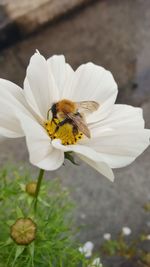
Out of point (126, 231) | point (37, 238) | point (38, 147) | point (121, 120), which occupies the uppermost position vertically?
point (38, 147)

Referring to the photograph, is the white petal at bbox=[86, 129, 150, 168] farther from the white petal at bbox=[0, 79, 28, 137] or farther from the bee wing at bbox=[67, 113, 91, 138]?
the white petal at bbox=[0, 79, 28, 137]

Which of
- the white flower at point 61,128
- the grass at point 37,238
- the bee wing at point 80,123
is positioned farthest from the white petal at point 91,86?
the grass at point 37,238

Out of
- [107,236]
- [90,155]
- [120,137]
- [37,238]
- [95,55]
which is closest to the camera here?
[90,155]

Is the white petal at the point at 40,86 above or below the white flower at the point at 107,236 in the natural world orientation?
above

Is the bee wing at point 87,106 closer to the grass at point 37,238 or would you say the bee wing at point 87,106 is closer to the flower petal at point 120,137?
the flower petal at point 120,137

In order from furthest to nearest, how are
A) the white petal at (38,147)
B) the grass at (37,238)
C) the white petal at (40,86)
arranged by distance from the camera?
the grass at (37,238) → the white petal at (40,86) → the white petal at (38,147)

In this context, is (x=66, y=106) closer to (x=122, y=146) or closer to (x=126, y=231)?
(x=122, y=146)

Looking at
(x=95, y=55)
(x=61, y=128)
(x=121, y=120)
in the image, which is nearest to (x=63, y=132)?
(x=61, y=128)
